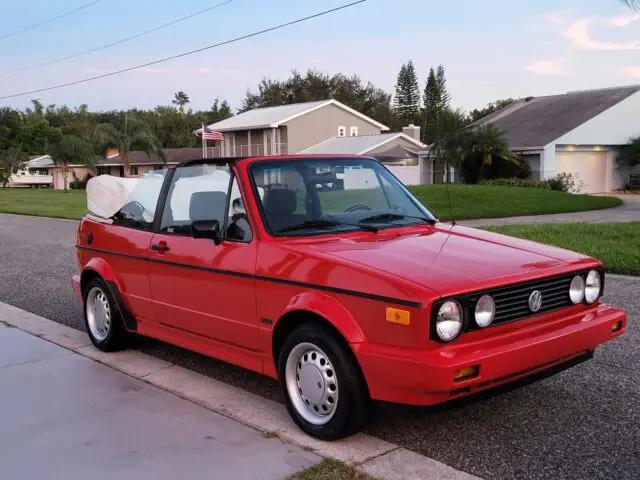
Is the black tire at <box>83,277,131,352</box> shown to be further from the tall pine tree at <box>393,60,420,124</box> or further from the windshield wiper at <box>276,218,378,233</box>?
the tall pine tree at <box>393,60,420,124</box>

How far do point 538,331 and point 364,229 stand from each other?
1.34 m

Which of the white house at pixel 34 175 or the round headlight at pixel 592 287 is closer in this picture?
the round headlight at pixel 592 287

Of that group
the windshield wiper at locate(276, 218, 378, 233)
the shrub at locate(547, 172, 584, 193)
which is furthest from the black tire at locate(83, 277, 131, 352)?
the shrub at locate(547, 172, 584, 193)

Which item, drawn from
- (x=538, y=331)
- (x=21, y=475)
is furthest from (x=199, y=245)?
(x=538, y=331)

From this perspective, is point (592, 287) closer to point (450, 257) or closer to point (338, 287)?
point (450, 257)

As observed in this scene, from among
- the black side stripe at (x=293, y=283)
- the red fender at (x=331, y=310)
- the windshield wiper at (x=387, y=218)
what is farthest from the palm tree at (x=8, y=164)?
the red fender at (x=331, y=310)

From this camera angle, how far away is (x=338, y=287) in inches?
149

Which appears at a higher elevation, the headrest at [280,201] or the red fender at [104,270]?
the headrest at [280,201]

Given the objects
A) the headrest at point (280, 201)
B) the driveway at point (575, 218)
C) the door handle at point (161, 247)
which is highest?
the headrest at point (280, 201)

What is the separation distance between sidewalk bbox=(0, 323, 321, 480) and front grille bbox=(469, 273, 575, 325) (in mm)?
1309

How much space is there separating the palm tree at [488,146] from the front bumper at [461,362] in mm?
31206

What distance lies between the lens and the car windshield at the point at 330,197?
4582 millimetres

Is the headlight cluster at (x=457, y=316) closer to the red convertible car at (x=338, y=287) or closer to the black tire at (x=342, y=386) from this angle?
the red convertible car at (x=338, y=287)

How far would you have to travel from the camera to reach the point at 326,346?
12.6 feet
